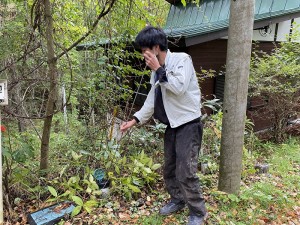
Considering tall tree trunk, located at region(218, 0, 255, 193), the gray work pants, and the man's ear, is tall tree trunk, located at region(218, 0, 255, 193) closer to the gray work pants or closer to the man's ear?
the gray work pants

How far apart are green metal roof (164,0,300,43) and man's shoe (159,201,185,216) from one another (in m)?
4.40

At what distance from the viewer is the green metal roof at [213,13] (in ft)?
22.3

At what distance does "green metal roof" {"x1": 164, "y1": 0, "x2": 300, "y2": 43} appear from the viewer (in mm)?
6812

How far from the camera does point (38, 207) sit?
9.91 ft

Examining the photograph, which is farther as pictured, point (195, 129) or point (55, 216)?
point (55, 216)

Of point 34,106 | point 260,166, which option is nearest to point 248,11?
point 260,166

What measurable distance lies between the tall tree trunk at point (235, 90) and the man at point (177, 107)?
539mm

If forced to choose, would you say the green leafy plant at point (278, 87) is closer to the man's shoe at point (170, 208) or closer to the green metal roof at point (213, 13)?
the green metal roof at point (213, 13)

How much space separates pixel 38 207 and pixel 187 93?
2.14m

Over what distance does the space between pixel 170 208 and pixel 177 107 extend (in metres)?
1.21

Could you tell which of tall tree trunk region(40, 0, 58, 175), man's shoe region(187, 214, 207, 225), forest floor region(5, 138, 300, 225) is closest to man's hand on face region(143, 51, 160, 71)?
tall tree trunk region(40, 0, 58, 175)

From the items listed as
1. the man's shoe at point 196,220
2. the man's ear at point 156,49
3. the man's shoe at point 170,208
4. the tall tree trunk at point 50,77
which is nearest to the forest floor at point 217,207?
the man's shoe at point 170,208

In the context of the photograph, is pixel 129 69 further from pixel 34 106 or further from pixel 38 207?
pixel 34 106

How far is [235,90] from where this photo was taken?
280 centimetres
